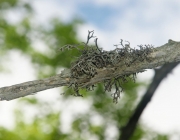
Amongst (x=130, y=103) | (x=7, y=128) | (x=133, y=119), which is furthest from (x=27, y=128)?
(x=133, y=119)

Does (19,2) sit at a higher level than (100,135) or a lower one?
higher

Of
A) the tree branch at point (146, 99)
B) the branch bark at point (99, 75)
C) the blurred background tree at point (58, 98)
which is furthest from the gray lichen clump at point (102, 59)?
the blurred background tree at point (58, 98)

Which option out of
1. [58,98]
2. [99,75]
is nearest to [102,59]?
[99,75]

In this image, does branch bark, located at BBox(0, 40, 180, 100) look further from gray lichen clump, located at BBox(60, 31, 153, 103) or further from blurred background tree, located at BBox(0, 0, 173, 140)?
blurred background tree, located at BBox(0, 0, 173, 140)

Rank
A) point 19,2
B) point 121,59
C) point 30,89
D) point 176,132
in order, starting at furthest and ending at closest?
point 19,2, point 176,132, point 121,59, point 30,89

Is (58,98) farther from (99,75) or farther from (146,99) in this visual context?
(99,75)

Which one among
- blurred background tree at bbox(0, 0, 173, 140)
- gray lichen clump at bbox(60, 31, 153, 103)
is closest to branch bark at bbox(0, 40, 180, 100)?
gray lichen clump at bbox(60, 31, 153, 103)

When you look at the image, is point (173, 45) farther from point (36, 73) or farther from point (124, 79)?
point (36, 73)
